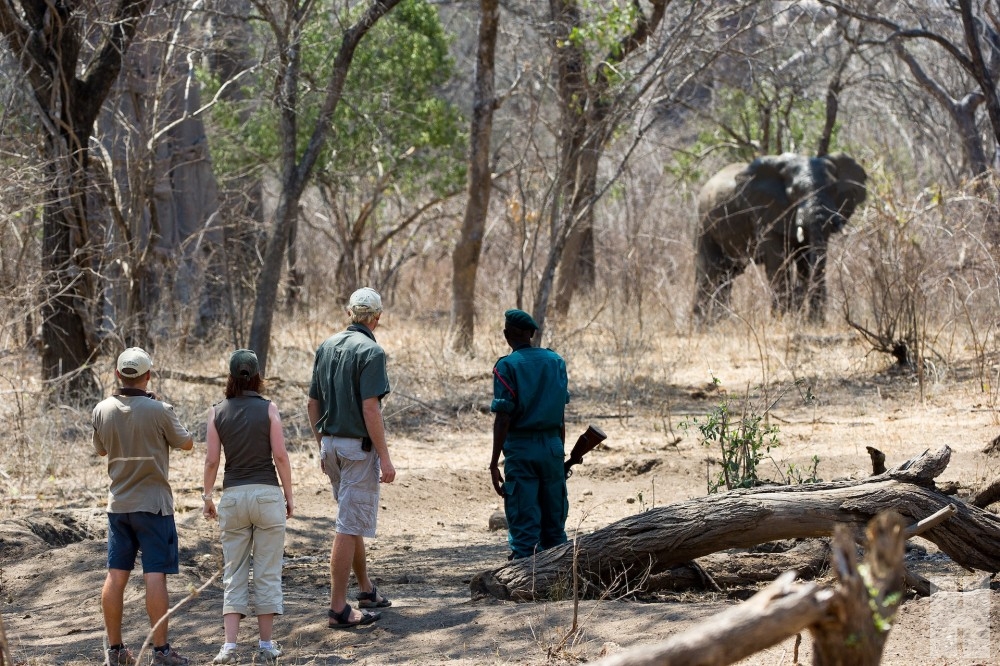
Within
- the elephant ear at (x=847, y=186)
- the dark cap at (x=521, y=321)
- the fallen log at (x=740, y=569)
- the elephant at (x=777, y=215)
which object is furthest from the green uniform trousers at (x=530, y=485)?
the elephant ear at (x=847, y=186)

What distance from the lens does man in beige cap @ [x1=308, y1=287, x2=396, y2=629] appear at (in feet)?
17.8

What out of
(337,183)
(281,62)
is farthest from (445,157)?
(281,62)

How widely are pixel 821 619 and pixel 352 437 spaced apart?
9.62 feet

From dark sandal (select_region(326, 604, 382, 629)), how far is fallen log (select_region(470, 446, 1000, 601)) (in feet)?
2.15

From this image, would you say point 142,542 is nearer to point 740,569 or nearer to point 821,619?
point 740,569

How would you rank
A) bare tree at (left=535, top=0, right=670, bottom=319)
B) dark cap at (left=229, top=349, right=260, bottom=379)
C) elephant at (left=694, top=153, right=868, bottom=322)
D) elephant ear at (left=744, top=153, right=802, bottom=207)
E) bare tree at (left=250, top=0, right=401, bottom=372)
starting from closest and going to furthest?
dark cap at (left=229, top=349, right=260, bottom=379) < bare tree at (left=250, top=0, right=401, bottom=372) < bare tree at (left=535, top=0, right=670, bottom=319) < elephant at (left=694, top=153, right=868, bottom=322) < elephant ear at (left=744, top=153, right=802, bottom=207)

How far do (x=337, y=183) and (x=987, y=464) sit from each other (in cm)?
1282

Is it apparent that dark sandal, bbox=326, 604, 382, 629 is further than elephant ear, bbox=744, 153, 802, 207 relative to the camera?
No

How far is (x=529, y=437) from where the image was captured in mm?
6195

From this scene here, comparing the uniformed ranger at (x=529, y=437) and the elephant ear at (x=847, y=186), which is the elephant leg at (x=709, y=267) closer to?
the elephant ear at (x=847, y=186)

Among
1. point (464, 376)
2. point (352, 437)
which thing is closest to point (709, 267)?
point (464, 376)

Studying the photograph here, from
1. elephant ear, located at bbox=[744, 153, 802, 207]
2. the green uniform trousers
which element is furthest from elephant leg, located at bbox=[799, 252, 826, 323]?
the green uniform trousers

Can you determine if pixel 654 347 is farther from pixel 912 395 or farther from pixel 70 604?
pixel 70 604

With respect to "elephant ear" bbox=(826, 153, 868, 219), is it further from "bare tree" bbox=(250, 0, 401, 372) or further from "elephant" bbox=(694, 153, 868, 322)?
"bare tree" bbox=(250, 0, 401, 372)
